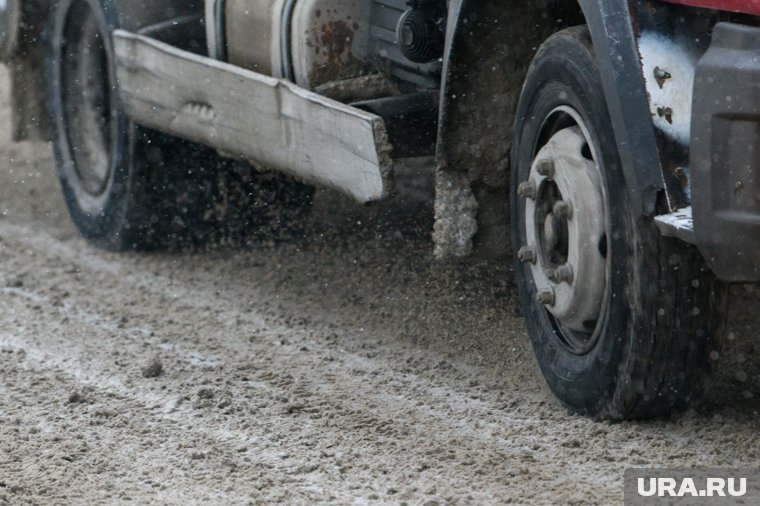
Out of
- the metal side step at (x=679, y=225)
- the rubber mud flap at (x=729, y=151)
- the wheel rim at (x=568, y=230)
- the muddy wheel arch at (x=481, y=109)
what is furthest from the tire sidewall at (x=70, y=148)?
the rubber mud flap at (x=729, y=151)

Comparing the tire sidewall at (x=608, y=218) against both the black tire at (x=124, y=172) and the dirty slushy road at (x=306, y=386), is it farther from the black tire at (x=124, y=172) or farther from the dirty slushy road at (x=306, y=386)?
the black tire at (x=124, y=172)

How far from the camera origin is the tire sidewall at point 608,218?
347cm

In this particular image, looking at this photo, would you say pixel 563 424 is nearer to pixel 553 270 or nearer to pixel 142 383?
pixel 553 270

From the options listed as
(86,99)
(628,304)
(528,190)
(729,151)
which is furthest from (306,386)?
(86,99)

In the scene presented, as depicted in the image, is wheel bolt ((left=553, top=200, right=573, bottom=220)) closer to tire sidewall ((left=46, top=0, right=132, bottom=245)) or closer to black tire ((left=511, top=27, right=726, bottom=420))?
black tire ((left=511, top=27, right=726, bottom=420))

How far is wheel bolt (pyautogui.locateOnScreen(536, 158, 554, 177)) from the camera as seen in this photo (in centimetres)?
373

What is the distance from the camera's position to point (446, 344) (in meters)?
4.67

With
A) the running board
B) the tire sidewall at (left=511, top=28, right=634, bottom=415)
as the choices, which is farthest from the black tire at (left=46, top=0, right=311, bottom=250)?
the tire sidewall at (left=511, top=28, right=634, bottom=415)

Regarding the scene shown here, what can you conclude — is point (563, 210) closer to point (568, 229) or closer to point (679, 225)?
point (568, 229)

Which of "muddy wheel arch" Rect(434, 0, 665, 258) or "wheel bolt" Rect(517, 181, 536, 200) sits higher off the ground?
"muddy wheel arch" Rect(434, 0, 665, 258)

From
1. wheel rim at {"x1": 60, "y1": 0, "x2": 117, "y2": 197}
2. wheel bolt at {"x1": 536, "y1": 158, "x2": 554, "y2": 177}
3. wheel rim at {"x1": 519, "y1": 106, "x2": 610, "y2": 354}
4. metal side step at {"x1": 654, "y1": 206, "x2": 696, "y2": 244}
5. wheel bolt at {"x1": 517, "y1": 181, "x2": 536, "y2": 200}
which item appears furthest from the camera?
wheel rim at {"x1": 60, "y1": 0, "x2": 117, "y2": 197}

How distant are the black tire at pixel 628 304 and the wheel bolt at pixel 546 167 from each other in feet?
0.45

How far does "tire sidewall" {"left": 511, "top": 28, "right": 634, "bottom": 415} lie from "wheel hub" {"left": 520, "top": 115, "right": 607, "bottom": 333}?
7cm

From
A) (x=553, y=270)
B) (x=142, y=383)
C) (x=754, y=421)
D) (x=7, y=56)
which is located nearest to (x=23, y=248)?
(x=7, y=56)
